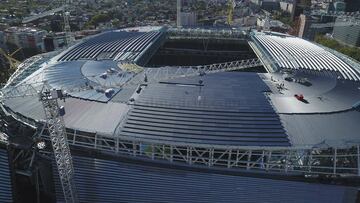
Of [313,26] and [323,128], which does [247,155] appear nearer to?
[323,128]

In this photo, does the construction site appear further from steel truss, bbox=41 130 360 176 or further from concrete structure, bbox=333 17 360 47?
concrete structure, bbox=333 17 360 47

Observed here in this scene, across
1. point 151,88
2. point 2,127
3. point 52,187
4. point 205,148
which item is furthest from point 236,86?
point 2,127

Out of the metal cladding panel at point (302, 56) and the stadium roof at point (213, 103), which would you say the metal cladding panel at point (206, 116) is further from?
the metal cladding panel at point (302, 56)

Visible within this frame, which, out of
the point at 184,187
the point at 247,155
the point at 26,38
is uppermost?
the point at 247,155

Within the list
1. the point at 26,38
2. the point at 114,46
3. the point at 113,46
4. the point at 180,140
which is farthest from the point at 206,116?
the point at 26,38


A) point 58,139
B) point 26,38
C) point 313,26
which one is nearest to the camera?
point 58,139

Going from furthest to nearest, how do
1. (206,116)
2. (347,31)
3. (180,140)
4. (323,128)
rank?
(347,31) < (206,116) < (323,128) < (180,140)

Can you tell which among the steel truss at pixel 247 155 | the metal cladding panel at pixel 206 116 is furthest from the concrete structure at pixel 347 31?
the steel truss at pixel 247 155
